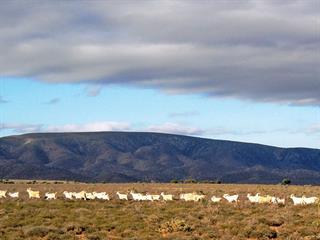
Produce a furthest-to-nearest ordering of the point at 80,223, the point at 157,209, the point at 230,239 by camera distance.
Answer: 1. the point at 157,209
2. the point at 80,223
3. the point at 230,239

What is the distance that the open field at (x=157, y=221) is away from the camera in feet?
89.5

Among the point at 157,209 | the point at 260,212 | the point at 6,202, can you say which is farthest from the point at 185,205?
the point at 6,202

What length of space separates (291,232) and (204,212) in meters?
6.75

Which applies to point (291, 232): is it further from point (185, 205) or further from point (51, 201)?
point (51, 201)

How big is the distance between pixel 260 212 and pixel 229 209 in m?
1.78

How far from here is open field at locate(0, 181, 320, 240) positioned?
27.3 metres

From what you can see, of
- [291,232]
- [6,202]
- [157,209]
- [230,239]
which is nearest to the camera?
[230,239]

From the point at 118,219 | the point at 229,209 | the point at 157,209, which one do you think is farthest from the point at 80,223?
the point at 229,209

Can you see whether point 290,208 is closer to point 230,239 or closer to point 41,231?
point 230,239

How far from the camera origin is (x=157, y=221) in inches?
1214

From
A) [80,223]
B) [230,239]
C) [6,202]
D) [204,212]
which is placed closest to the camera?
[230,239]

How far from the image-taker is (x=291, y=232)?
2755 centimetres

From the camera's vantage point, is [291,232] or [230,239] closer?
[230,239]

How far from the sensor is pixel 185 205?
37406mm
